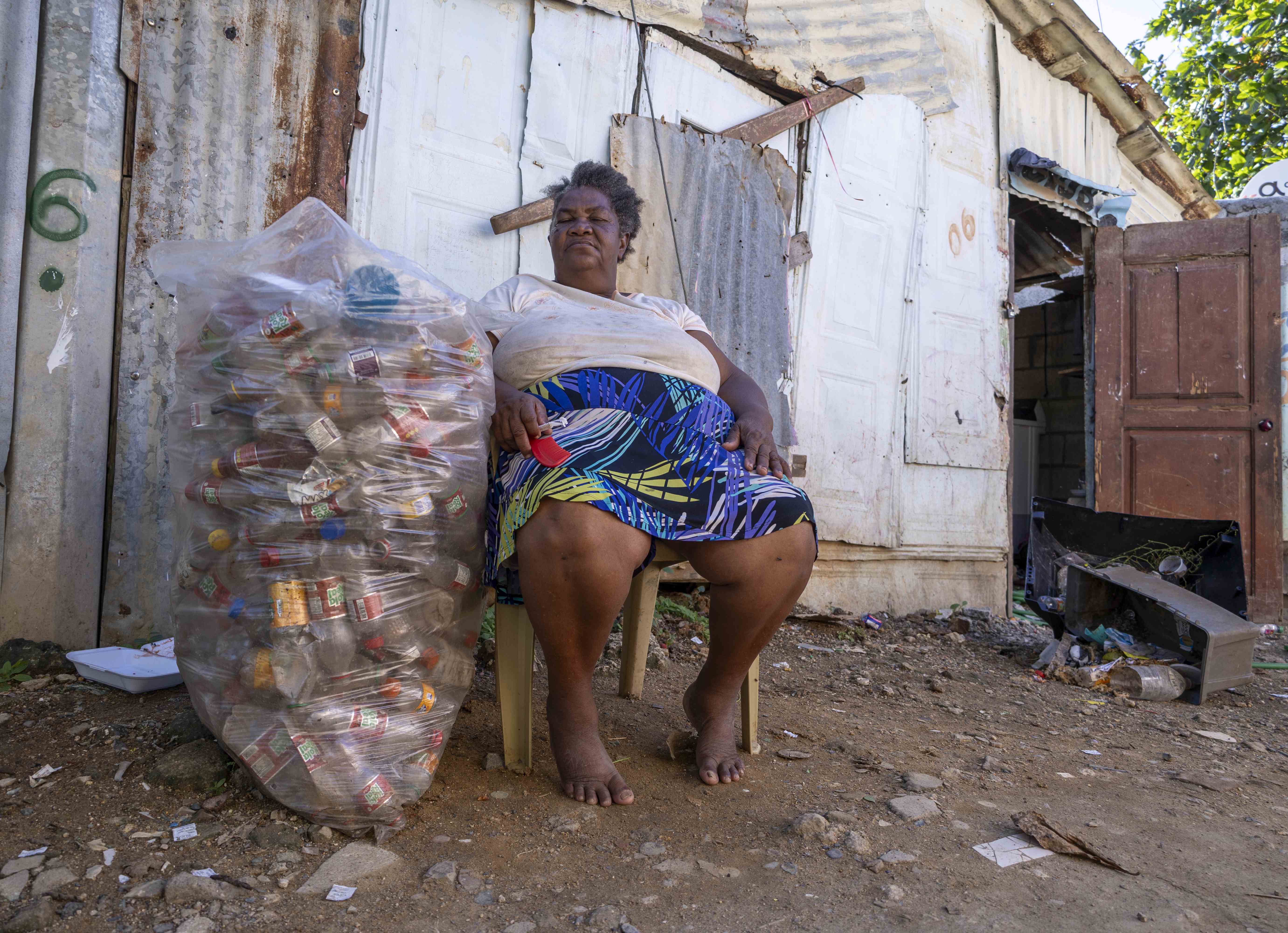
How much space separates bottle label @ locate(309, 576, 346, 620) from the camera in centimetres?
141

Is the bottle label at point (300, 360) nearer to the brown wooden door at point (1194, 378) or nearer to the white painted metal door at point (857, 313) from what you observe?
the white painted metal door at point (857, 313)

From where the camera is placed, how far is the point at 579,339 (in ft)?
6.63

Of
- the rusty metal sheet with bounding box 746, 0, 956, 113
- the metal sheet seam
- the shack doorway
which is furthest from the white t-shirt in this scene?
the shack doorway

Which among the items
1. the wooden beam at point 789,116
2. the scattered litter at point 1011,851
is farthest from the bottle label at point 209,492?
the wooden beam at point 789,116

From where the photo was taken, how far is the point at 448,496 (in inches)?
62.2

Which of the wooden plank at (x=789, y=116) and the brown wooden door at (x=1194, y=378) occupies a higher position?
the wooden plank at (x=789, y=116)

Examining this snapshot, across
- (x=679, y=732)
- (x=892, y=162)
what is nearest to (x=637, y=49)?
(x=892, y=162)

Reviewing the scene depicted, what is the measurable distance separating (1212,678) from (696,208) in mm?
2668

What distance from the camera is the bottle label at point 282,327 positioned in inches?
57.2

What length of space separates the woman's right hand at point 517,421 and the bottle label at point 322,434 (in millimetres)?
399

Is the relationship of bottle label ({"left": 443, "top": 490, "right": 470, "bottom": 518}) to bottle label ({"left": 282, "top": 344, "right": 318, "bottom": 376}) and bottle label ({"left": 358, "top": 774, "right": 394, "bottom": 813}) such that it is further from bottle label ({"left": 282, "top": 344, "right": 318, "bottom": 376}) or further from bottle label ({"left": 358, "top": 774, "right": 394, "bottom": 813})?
bottle label ({"left": 358, "top": 774, "right": 394, "bottom": 813})

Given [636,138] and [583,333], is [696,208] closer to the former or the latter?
[636,138]

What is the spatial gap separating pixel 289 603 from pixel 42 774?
2.43 feet

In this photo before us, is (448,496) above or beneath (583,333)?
beneath
